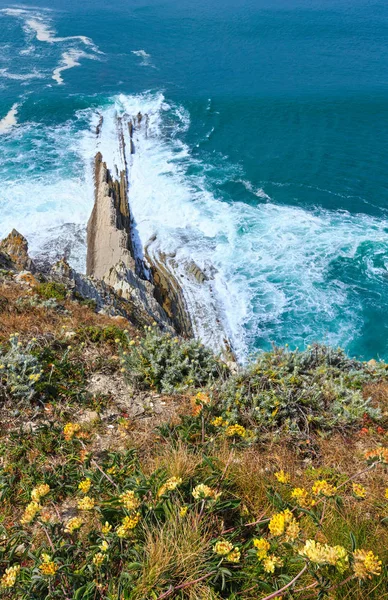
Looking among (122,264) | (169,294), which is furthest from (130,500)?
(169,294)

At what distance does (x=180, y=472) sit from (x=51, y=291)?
7.21 meters

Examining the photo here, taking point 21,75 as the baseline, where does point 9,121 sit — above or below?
below

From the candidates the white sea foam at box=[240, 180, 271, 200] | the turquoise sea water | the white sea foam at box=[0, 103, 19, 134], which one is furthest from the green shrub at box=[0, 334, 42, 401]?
the white sea foam at box=[0, 103, 19, 134]

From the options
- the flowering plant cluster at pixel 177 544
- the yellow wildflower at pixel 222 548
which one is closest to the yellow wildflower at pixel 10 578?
the flowering plant cluster at pixel 177 544

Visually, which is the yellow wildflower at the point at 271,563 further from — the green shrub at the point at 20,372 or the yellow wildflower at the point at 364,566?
the green shrub at the point at 20,372

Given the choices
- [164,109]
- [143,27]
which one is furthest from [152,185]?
[143,27]

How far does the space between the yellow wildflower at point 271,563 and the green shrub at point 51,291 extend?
772 cm

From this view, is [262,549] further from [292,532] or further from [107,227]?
[107,227]

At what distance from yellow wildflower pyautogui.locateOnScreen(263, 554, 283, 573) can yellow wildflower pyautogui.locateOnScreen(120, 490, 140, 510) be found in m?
0.98

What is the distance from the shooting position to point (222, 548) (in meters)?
2.61

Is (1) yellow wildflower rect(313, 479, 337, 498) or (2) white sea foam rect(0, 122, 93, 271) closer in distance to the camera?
(1) yellow wildflower rect(313, 479, 337, 498)

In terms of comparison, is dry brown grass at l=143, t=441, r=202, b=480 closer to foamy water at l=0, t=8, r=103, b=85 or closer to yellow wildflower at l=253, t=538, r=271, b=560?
yellow wildflower at l=253, t=538, r=271, b=560

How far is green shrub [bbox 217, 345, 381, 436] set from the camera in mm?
5035

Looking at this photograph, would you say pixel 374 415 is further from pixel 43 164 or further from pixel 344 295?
pixel 43 164
